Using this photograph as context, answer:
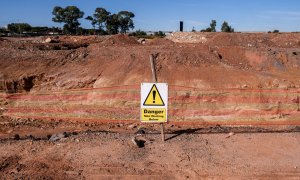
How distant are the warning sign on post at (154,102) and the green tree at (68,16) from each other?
5353 centimetres

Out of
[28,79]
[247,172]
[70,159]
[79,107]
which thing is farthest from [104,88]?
[247,172]

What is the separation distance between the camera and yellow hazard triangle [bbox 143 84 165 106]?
8.32m

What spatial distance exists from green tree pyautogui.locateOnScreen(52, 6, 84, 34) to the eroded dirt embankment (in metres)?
42.8

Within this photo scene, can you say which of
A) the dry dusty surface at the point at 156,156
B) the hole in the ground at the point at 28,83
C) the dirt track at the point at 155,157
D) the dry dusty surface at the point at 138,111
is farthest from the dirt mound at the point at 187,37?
the dirt track at the point at 155,157

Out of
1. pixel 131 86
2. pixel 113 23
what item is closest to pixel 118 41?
pixel 131 86

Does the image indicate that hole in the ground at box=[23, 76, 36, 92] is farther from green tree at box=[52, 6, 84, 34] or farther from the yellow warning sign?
green tree at box=[52, 6, 84, 34]

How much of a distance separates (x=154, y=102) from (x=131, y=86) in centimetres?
741

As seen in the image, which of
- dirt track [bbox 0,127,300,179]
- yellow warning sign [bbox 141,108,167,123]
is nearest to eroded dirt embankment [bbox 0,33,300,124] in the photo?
dirt track [bbox 0,127,300,179]

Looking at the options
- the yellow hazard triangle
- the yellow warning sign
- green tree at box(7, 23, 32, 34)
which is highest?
green tree at box(7, 23, 32, 34)

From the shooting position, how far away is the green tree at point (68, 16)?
60344 millimetres

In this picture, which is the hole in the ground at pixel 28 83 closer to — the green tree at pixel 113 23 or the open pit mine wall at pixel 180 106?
the open pit mine wall at pixel 180 106

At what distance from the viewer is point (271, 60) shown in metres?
19.7

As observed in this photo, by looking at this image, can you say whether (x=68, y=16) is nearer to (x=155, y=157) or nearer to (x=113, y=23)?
(x=113, y=23)

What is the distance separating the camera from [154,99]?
837cm
